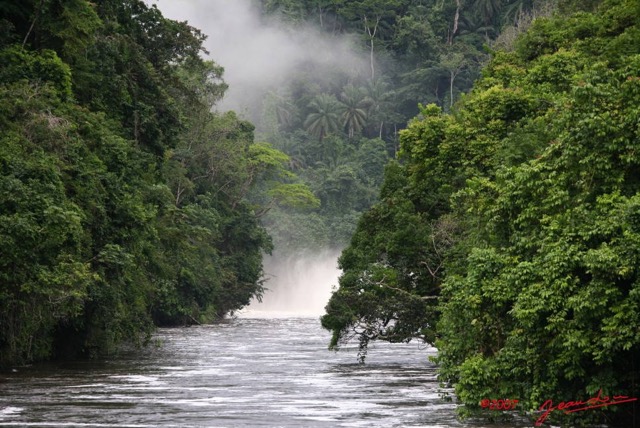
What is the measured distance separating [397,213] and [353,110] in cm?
10410

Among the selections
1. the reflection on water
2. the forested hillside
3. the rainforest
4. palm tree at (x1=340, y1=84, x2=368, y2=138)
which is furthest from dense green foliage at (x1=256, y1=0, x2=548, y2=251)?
the forested hillside

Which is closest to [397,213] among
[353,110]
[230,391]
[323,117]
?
[230,391]

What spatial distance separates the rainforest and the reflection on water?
1294mm

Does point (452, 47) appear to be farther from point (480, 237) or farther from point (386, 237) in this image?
point (480, 237)

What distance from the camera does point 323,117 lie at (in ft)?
468

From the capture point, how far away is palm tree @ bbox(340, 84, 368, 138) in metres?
143

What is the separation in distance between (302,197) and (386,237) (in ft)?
246

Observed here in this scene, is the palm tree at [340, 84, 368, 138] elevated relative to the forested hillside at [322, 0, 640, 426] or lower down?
elevated

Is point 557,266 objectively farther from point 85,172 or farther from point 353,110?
point 353,110

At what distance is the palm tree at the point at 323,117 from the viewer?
14269 cm

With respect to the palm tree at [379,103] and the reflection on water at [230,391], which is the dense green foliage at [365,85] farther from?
the reflection on water at [230,391]

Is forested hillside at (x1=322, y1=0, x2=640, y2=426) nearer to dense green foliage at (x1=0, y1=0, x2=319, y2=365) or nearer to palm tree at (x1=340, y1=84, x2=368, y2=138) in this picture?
dense green foliage at (x1=0, y1=0, x2=319, y2=365)

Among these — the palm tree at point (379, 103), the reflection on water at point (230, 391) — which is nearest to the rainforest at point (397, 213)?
the reflection on water at point (230, 391)

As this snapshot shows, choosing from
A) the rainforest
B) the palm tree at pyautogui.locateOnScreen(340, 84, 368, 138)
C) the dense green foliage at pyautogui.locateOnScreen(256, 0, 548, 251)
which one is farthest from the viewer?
the palm tree at pyautogui.locateOnScreen(340, 84, 368, 138)
